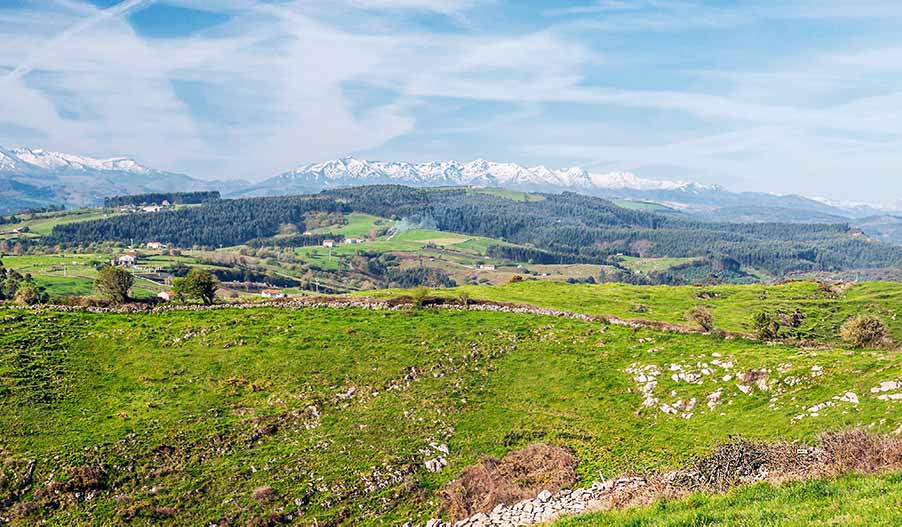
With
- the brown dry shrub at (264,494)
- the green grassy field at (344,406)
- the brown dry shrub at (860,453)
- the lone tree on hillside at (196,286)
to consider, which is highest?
the brown dry shrub at (860,453)

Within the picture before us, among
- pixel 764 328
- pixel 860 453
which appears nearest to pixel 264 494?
pixel 860 453

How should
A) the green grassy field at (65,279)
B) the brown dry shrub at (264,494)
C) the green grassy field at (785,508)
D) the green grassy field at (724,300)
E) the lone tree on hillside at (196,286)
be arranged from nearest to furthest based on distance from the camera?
1. the green grassy field at (785,508)
2. the brown dry shrub at (264,494)
3. the lone tree on hillside at (196,286)
4. the green grassy field at (724,300)
5. the green grassy field at (65,279)

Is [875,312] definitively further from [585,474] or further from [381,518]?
[381,518]

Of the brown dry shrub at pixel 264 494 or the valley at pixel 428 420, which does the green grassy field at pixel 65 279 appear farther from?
the brown dry shrub at pixel 264 494

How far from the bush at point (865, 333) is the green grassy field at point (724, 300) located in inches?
475

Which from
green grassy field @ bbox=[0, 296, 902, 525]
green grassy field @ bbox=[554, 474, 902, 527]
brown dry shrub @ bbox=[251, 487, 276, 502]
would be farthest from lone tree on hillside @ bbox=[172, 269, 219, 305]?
green grassy field @ bbox=[554, 474, 902, 527]

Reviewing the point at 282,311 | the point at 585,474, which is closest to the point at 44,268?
the point at 282,311

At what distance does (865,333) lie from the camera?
42250 millimetres

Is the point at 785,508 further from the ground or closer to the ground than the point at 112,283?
further from the ground

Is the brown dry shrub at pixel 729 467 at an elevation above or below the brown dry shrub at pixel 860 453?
below

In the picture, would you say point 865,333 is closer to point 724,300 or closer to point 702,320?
point 702,320

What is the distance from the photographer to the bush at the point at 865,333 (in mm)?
41469

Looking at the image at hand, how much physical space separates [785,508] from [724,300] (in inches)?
2624

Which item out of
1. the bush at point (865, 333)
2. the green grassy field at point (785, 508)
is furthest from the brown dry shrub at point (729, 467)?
the bush at point (865, 333)
